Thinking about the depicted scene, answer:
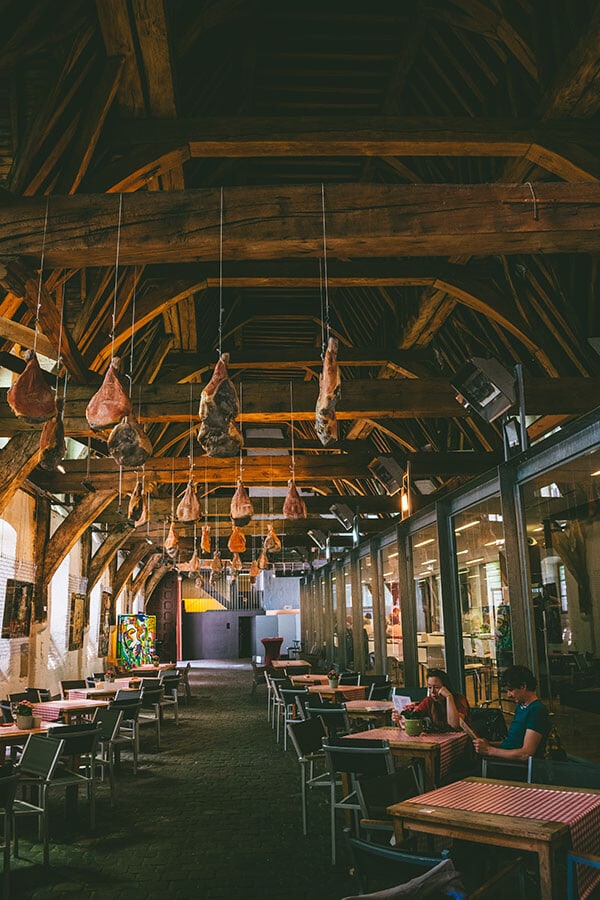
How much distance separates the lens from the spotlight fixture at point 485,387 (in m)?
Result: 6.78

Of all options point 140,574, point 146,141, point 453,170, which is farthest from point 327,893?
point 140,574

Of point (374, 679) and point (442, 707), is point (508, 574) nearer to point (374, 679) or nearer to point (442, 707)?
point (442, 707)

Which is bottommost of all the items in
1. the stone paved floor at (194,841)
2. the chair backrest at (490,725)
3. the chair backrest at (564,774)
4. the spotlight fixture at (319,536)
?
the stone paved floor at (194,841)

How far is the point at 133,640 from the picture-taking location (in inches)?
803

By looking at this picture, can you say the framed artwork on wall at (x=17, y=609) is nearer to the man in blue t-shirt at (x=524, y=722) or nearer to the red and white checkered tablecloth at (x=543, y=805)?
the man in blue t-shirt at (x=524, y=722)

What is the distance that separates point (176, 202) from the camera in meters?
4.32

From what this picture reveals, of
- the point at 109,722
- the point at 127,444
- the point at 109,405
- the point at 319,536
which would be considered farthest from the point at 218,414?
the point at 319,536

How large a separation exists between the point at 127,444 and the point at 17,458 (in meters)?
4.04

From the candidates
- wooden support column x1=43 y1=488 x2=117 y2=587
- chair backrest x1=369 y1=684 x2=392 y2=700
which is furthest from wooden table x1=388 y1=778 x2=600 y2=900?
wooden support column x1=43 y1=488 x2=117 y2=587

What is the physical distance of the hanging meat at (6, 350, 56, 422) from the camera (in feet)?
13.9

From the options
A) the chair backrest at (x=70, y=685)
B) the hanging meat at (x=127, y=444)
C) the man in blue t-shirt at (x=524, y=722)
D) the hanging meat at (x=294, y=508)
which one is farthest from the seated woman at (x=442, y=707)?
the chair backrest at (x=70, y=685)

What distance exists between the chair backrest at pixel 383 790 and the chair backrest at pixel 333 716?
275 centimetres

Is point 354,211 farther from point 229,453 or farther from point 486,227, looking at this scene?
point 229,453

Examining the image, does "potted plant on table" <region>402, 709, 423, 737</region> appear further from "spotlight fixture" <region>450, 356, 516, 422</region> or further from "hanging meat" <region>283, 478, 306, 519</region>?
"spotlight fixture" <region>450, 356, 516, 422</region>
